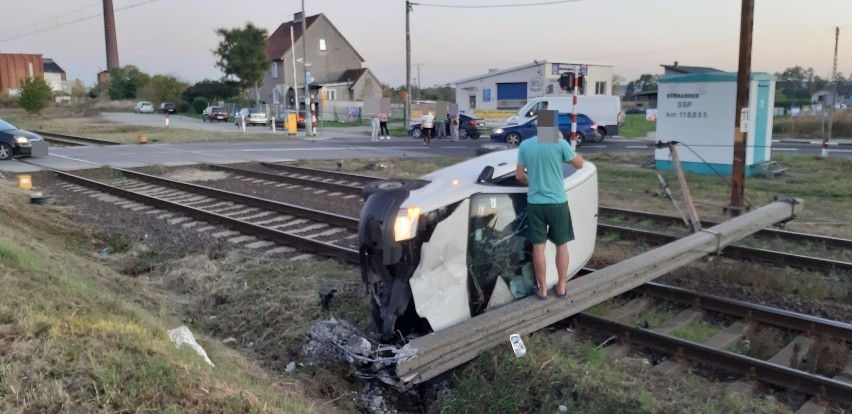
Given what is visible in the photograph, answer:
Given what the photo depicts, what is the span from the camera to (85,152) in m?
25.9

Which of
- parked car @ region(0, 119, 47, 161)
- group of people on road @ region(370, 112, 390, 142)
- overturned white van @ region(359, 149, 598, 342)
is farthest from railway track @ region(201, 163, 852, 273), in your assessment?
group of people on road @ region(370, 112, 390, 142)

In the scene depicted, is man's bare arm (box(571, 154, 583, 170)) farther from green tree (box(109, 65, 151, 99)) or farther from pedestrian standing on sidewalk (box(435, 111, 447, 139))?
green tree (box(109, 65, 151, 99))

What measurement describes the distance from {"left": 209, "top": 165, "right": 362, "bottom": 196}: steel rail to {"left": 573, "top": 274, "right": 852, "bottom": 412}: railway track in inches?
361

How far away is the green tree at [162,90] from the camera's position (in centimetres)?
8238

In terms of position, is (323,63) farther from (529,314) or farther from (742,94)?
(529,314)

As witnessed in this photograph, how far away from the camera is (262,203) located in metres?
13.7

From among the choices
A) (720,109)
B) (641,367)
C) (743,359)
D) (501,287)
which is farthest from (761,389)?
(720,109)

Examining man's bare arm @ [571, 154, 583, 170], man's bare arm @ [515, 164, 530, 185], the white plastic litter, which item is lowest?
the white plastic litter

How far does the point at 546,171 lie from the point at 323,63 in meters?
71.0

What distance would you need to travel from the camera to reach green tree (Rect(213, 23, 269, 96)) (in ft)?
200

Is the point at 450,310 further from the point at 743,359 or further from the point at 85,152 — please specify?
the point at 85,152

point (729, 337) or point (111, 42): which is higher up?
point (111, 42)

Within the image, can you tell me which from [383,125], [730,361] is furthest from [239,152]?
[730,361]

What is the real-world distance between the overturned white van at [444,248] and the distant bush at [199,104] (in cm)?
7019
